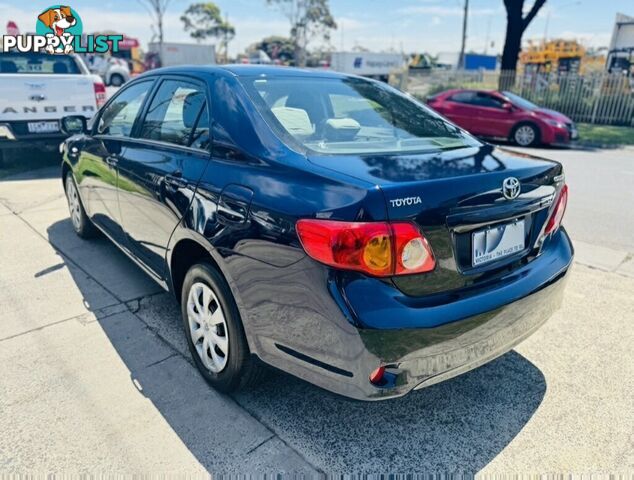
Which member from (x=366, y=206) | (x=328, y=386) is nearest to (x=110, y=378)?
(x=328, y=386)

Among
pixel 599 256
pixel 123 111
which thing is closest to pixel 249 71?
pixel 123 111

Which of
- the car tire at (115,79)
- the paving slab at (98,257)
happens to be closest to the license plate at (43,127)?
the paving slab at (98,257)

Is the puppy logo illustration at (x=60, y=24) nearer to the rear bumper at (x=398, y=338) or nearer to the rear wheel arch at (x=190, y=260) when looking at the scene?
the rear wheel arch at (x=190, y=260)

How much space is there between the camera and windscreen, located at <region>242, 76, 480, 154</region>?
2475mm

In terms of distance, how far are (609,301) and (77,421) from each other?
366cm

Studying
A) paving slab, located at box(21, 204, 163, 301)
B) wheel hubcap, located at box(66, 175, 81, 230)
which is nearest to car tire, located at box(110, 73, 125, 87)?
paving slab, located at box(21, 204, 163, 301)

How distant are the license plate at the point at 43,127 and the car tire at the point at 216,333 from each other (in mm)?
6243

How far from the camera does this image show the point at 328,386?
2.04 m

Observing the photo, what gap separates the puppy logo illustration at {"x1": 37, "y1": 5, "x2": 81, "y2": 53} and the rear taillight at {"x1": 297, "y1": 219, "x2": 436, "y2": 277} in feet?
50.2

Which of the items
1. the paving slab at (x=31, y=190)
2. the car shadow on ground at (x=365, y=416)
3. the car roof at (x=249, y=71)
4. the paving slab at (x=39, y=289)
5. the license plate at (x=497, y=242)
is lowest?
the paving slab at (x=31, y=190)

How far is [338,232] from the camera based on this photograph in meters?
1.84

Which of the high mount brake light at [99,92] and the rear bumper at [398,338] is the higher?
the high mount brake light at [99,92]

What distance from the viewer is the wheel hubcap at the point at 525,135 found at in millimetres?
11938

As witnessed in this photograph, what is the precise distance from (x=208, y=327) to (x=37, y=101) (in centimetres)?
672
